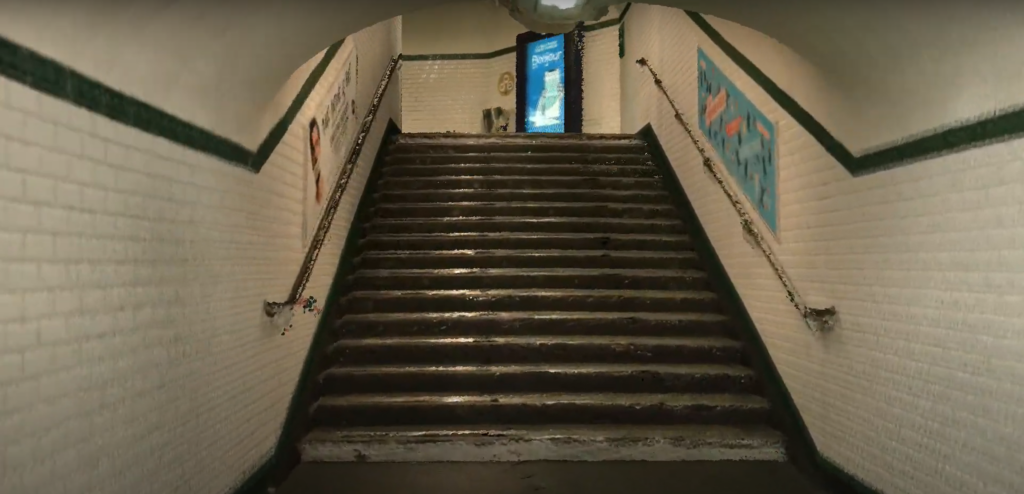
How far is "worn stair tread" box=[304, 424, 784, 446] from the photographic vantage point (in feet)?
9.86

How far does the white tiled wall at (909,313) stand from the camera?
5.83 ft

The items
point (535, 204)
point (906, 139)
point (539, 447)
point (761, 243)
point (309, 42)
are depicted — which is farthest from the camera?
point (535, 204)

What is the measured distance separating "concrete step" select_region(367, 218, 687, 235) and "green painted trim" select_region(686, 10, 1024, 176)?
1527 millimetres

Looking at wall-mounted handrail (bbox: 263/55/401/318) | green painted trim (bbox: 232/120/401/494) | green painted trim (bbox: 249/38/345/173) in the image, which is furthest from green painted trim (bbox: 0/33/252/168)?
green painted trim (bbox: 232/120/401/494)

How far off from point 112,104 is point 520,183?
3.78 meters

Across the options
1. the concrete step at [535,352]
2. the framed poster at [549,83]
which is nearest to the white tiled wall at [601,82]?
the framed poster at [549,83]

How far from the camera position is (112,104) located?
1.60m

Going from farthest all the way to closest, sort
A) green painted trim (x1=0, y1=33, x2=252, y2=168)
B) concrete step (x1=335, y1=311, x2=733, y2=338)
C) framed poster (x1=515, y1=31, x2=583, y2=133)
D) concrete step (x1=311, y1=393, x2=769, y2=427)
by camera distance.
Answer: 1. framed poster (x1=515, y1=31, x2=583, y2=133)
2. concrete step (x1=335, y1=311, x2=733, y2=338)
3. concrete step (x1=311, y1=393, x2=769, y2=427)
4. green painted trim (x1=0, y1=33, x2=252, y2=168)

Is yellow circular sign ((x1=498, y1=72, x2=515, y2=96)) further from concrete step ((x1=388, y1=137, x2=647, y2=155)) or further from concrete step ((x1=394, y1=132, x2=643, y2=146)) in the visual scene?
concrete step ((x1=388, y1=137, x2=647, y2=155))

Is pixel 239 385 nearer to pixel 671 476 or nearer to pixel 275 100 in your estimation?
pixel 275 100

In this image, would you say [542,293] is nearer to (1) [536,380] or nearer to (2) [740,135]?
(1) [536,380]

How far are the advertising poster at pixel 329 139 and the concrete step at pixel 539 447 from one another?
1.13 m

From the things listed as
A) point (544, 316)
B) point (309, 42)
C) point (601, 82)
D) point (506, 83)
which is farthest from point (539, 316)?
point (506, 83)


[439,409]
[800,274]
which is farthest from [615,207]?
[439,409]
